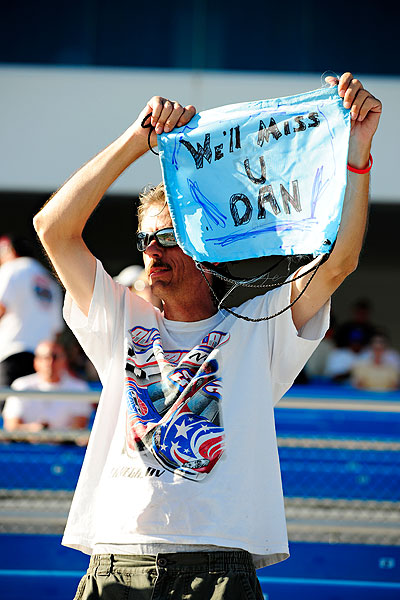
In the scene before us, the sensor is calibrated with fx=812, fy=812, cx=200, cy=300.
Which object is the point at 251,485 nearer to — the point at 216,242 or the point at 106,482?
the point at 106,482

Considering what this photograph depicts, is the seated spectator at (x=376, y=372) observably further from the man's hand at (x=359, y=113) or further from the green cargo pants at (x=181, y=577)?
the green cargo pants at (x=181, y=577)

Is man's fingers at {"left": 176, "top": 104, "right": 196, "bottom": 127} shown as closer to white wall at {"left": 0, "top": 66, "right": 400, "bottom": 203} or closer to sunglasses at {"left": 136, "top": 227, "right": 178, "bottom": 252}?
sunglasses at {"left": 136, "top": 227, "right": 178, "bottom": 252}

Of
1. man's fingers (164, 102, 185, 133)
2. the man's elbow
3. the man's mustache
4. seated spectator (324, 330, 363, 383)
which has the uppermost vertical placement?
man's fingers (164, 102, 185, 133)

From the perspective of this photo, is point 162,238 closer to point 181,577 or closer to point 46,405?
point 181,577

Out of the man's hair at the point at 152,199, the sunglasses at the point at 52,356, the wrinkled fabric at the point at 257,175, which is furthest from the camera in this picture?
the sunglasses at the point at 52,356

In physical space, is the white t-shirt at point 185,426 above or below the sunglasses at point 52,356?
above

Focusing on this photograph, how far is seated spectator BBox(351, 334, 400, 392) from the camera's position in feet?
21.4

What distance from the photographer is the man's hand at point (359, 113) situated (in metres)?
1.83

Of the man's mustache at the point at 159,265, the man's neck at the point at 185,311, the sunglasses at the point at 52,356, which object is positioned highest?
the man's mustache at the point at 159,265

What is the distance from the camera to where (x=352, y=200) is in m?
1.87

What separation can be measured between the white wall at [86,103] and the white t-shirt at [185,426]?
846cm

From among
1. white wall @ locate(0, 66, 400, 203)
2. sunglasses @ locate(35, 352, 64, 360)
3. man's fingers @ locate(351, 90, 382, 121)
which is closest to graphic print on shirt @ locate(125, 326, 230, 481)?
man's fingers @ locate(351, 90, 382, 121)

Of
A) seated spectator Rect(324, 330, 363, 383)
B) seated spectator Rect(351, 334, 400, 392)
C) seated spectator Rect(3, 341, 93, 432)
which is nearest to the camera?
seated spectator Rect(3, 341, 93, 432)

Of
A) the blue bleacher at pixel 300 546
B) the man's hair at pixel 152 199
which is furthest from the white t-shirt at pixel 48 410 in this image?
the man's hair at pixel 152 199
